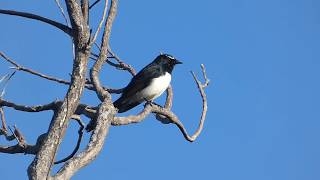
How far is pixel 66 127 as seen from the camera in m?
4.06

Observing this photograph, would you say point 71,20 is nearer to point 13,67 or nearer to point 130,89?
point 13,67

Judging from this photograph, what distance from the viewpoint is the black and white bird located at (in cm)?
849

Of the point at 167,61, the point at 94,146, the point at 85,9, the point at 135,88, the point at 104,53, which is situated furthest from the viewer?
the point at 167,61

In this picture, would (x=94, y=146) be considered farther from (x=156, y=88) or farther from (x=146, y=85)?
(x=146, y=85)

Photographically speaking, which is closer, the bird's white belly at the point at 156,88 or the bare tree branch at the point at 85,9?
the bare tree branch at the point at 85,9

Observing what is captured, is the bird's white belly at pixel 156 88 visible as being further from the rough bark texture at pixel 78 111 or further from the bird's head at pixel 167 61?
the rough bark texture at pixel 78 111

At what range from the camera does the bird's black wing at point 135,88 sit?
8458mm

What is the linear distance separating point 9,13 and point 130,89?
3.72m

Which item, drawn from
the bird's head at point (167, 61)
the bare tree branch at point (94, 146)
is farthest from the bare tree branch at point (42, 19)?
→ the bird's head at point (167, 61)

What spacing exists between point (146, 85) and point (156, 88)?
0.24 metres

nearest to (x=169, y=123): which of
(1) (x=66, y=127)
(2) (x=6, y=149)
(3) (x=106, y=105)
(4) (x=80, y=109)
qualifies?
(4) (x=80, y=109)

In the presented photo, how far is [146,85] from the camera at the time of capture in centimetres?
888

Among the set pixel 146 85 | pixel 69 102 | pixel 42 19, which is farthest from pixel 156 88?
pixel 69 102

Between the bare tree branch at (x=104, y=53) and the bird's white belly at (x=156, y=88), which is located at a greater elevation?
the bird's white belly at (x=156, y=88)
